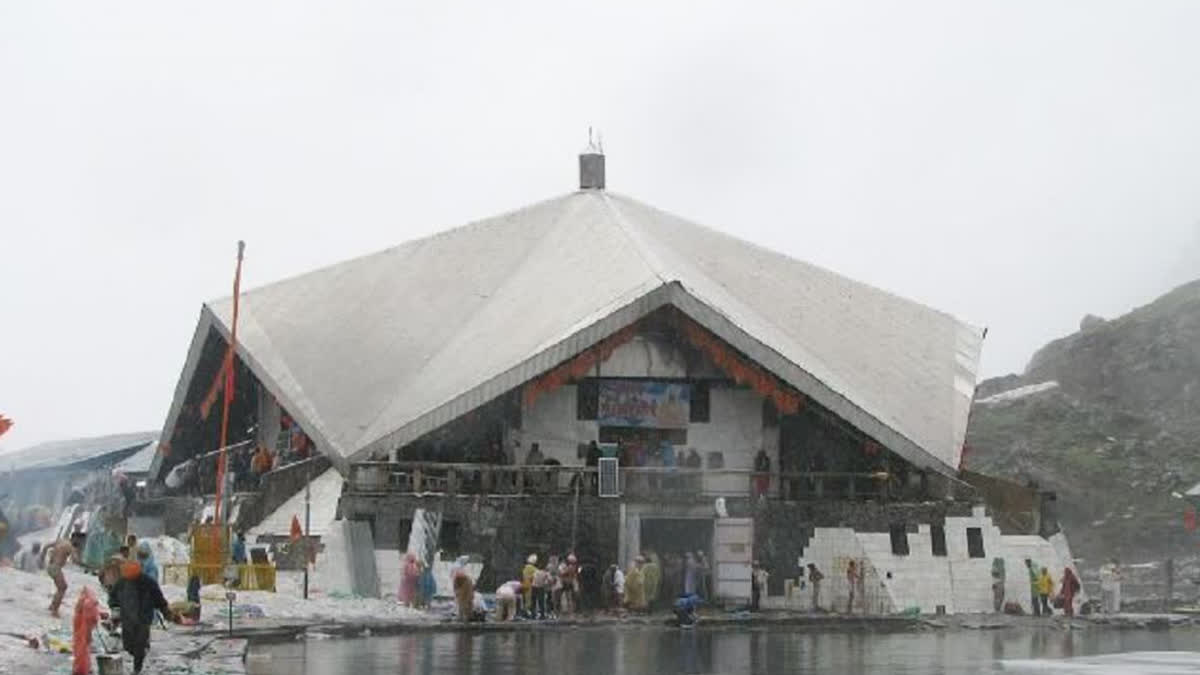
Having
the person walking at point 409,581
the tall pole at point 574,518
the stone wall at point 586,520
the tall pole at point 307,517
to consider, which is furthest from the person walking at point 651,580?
the tall pole at point 307,517

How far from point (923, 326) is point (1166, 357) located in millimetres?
43244

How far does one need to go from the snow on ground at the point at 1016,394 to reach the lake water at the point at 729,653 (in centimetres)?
6090

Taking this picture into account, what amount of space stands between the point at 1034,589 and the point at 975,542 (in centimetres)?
164

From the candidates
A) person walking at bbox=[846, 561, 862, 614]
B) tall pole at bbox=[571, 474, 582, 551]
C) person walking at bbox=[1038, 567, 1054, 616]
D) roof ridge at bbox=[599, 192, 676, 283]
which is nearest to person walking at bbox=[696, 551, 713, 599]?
tall pole at bbox=[571, 474, 582, 551]

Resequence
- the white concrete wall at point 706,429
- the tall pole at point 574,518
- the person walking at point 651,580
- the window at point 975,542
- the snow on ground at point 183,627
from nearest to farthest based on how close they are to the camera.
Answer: the snow on ground at point 183,627 < the person walking at point 651,580 < the tall pole at point 574,518 < the window at point 975,542 < the white concrete wall at point 706,429

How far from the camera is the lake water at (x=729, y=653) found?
24.0 metres

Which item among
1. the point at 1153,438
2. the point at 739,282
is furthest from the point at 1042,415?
the point at 739,282

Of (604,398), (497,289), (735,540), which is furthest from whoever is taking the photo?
(497,289)

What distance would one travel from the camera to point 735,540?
43281 millimetres

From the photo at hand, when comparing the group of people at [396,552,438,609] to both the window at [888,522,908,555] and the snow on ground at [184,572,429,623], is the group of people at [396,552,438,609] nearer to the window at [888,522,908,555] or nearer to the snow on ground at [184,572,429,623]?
the snow on ground at [184,572,429,623]

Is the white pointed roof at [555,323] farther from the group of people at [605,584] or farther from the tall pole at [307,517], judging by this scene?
the group of people at [605,584]

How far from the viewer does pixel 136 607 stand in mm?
21531

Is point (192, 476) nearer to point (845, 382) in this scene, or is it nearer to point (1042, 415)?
point (845, 382)

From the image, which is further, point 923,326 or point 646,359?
point 923,326
